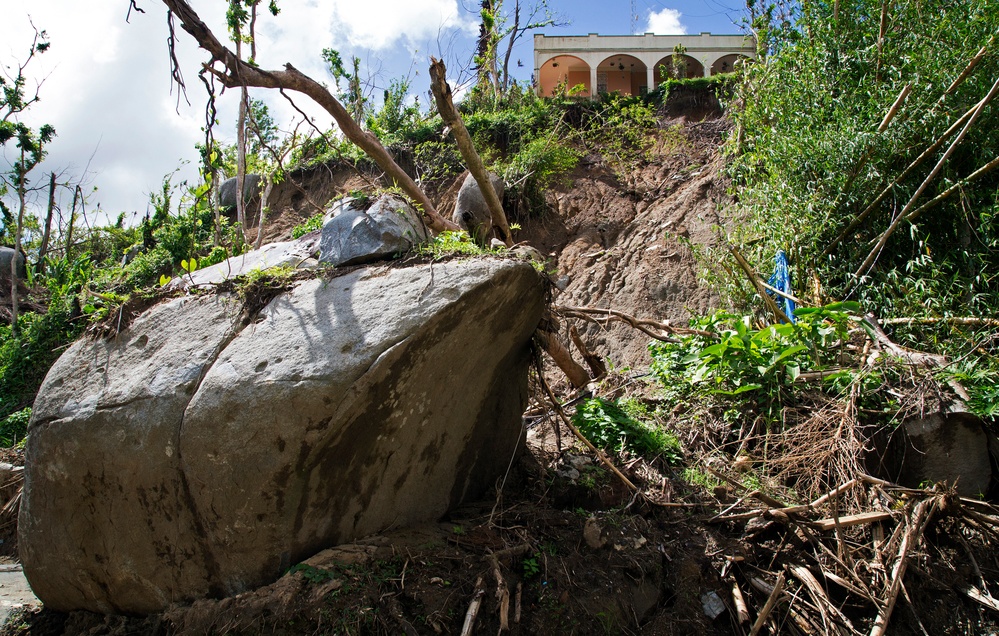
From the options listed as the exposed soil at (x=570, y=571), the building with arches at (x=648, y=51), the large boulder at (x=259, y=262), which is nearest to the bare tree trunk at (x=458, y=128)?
the exposed soil at (x=570, y=571)

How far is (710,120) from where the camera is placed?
36.4ft

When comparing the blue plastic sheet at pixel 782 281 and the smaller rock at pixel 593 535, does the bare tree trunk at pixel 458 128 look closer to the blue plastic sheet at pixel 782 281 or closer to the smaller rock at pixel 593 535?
A: the smaller rock at pixel 593 535

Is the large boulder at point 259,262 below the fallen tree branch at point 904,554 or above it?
above

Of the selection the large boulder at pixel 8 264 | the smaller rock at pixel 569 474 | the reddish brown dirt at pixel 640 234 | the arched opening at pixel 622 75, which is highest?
the arched opening at pixel 622 75

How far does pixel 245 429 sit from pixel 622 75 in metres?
17.2

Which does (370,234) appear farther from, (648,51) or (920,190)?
(648,51)

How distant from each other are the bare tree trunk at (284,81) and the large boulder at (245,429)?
4.65ft

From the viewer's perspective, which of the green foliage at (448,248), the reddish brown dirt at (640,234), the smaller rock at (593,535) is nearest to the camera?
the green foliage at (448,248)

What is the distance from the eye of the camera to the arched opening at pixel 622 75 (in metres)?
17.3

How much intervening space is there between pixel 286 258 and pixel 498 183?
5888 millimetres

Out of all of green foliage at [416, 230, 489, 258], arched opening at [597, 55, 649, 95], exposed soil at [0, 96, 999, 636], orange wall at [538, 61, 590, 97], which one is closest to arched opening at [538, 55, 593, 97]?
orange wall at [538, 61, 590, 97]

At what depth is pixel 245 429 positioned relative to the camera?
9.03 feet

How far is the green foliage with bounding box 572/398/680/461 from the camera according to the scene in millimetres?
4484

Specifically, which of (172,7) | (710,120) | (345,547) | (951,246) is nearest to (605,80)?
(710,120)
